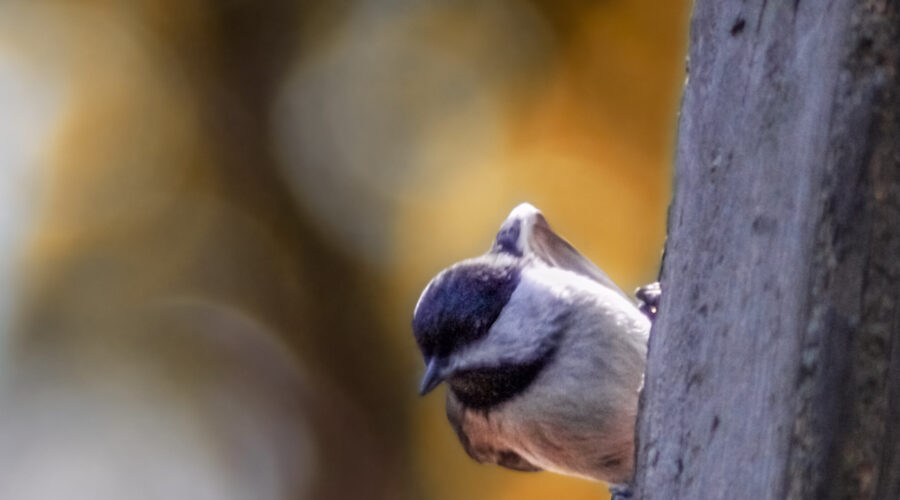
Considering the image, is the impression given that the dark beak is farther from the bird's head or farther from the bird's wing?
the bird's wing

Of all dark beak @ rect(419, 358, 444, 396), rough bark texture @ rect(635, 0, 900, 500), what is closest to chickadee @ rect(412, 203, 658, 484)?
dark beak @ rect(419, 358, 444, 396)

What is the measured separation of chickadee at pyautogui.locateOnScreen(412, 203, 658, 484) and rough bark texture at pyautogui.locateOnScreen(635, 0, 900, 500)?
10.9 inches

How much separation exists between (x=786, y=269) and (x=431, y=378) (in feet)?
2.14

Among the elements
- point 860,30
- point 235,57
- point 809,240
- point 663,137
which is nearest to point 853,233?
point 809,240

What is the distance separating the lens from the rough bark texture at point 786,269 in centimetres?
89

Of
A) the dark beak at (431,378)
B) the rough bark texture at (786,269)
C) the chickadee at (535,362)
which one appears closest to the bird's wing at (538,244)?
the chickadee at (535,362)

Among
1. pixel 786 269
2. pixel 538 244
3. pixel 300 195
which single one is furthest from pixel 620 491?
pixel 300 195

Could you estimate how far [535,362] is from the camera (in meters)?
1.46

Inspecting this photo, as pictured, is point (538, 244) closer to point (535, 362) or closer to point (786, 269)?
point (535, 362)

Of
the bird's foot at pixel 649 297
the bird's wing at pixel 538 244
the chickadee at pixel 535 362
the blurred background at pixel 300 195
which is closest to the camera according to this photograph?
the chickadee at pixel 535 362

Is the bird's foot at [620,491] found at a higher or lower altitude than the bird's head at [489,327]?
lower

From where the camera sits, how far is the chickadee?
4.59 ft

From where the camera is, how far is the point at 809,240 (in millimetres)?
938

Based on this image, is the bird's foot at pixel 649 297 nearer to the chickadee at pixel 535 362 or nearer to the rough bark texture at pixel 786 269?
the chickadee at pixel 535 362
